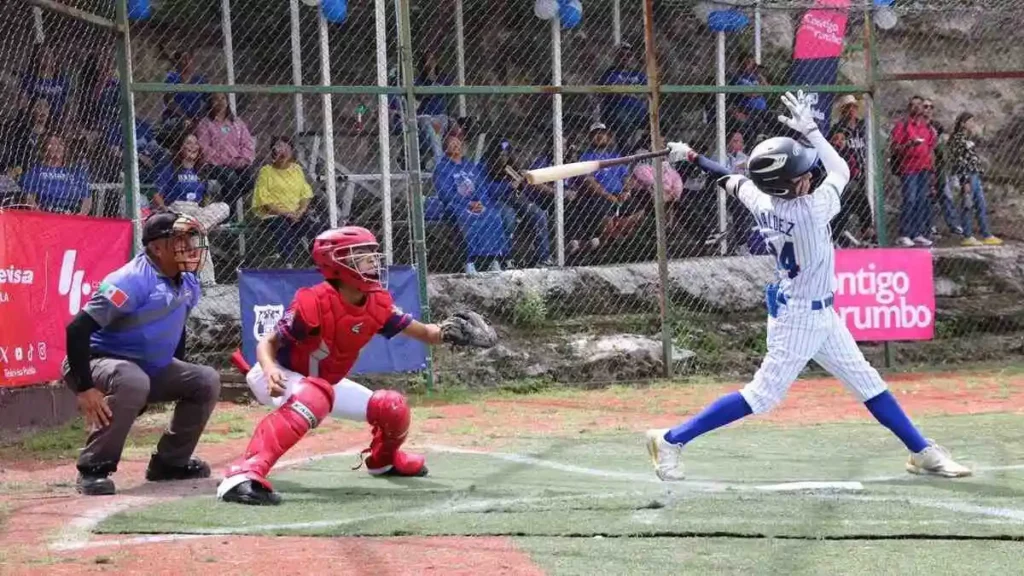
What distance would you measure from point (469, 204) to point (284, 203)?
5.39 feet

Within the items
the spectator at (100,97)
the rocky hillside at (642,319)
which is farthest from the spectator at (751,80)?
the spectator at (100,97)

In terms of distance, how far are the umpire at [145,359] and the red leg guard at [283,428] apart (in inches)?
30.0

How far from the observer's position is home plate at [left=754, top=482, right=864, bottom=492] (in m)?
6.20

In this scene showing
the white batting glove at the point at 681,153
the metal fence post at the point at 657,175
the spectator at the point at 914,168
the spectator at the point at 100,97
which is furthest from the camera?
the spectator at the point at 914,168

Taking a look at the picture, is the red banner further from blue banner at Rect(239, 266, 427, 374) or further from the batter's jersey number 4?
the batter's jersey number 4

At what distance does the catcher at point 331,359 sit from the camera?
20.5ft

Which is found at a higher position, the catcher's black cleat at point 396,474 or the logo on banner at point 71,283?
the logo on banner at point 71,283

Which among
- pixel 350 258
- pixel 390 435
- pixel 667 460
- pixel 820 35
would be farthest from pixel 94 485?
pixel 820 35

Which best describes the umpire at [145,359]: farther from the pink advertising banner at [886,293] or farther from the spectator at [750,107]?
the spectator at [750,107]

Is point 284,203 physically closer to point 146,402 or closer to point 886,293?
point 146,402

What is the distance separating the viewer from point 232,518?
18.8ft

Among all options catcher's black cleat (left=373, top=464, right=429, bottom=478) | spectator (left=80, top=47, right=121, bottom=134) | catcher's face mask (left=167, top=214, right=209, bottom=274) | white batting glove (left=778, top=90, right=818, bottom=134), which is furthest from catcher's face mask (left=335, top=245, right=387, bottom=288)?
spectator (left=80, top=47, right=121, bottom=134)

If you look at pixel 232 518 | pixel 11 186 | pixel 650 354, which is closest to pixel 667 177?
pixel 650 354

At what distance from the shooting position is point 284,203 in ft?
39.4
